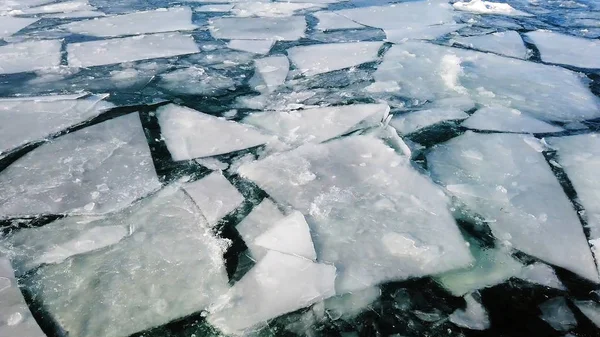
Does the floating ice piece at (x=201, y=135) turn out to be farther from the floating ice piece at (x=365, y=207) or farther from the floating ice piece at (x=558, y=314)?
the floating ice piece at (x=558, y=314)

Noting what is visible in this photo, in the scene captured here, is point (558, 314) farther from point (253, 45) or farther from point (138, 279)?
point (253, 45)

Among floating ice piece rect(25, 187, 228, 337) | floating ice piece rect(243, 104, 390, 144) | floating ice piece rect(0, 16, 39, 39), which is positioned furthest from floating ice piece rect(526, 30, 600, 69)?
floating ice piece rect(0, 16, 39, 39)

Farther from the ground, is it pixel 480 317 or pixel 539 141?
pixel 539 141

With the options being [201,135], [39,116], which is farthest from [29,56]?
[201,135]

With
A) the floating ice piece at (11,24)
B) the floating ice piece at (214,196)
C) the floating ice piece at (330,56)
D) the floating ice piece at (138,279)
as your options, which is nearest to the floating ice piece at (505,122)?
the floating ice piece at (330,56)

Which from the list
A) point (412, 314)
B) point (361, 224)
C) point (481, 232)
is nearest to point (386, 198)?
point (361, 224)

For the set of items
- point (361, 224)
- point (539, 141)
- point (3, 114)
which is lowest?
point (3, 114)

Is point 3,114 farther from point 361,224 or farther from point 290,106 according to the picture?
point 361,224
